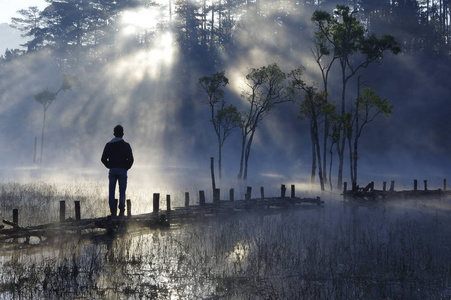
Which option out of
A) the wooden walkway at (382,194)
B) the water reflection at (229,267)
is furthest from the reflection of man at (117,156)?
the wooden walkway at (382,194)

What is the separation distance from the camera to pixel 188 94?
8381 cm

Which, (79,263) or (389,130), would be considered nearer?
(79,263)

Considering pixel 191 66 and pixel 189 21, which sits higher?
pixel 189 21

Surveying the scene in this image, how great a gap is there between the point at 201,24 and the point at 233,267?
7767 cm

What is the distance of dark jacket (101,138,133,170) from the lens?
1451cm

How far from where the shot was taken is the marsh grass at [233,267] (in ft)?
30.7

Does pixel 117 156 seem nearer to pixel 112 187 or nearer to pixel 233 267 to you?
pixel 112 187

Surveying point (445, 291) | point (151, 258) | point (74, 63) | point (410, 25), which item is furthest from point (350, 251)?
point (74, 63)

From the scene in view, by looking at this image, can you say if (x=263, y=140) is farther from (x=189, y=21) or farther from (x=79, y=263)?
(x=79, y=263)

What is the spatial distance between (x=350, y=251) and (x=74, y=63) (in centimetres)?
8468

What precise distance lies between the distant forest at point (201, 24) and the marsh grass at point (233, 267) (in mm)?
71226

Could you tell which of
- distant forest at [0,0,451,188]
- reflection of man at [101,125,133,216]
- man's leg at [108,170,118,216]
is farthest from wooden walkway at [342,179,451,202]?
distant forest at [0,0,451,188]

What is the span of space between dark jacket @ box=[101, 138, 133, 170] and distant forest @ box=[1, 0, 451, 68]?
70742 mm

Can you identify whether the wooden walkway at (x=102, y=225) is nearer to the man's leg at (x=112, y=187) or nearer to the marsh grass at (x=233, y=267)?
the man's leg at (x=112, y=187)
